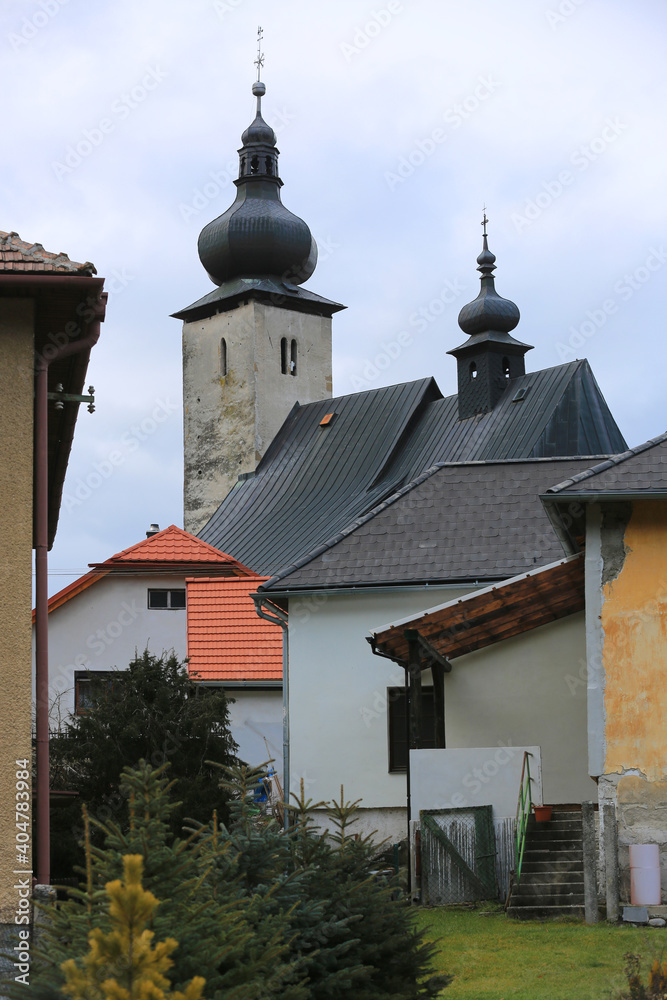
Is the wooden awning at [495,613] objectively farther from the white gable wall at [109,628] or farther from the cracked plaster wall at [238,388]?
the cracked plaster wall at [238,388]

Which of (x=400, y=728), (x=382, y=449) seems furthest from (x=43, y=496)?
(x=382, y=449)

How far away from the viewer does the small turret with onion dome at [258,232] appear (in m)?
54.6

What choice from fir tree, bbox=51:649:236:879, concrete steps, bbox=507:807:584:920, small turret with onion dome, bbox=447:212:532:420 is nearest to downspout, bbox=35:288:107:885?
concrete steps, bbox=507:807:584:920

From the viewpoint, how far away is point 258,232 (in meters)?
54.5

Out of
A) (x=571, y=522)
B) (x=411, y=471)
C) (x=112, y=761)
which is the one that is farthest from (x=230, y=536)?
(x=571, y=522)

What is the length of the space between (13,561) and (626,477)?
6.00 m

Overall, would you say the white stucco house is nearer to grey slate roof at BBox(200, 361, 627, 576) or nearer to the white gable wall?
the white gable wall

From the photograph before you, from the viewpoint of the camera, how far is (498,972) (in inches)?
383

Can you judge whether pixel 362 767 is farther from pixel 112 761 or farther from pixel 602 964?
pixel 602 964

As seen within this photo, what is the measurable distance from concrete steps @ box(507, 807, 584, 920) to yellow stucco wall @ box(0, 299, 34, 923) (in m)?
6.11

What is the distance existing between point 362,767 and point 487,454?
24815 mm

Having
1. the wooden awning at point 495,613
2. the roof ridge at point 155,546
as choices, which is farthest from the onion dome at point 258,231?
the wooden awning at point 495,613

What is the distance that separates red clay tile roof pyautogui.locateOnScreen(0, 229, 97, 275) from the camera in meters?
8.55

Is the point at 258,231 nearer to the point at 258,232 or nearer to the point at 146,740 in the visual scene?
the point at 258,232
